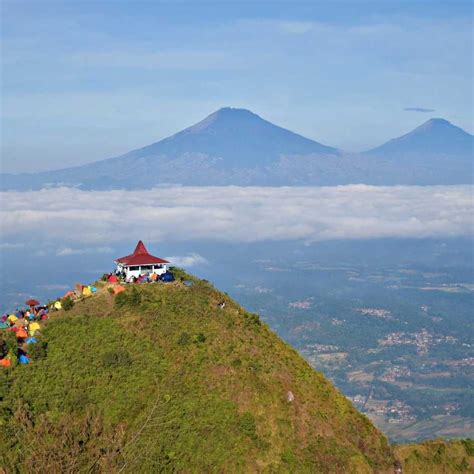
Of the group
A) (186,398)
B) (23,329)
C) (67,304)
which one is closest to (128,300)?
(67,304)

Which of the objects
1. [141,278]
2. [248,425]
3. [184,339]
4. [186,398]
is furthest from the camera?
[141,278]

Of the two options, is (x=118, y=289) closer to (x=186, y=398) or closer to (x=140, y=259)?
(x=140, y=259)

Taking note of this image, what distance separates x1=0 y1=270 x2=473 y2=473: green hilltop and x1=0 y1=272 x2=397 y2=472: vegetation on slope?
0.07 meters

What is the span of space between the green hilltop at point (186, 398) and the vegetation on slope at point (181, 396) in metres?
0.07

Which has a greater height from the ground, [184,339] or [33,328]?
[33,328]

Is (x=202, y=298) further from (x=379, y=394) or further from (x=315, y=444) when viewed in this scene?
(x=379, y=394)

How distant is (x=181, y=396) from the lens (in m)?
42.6

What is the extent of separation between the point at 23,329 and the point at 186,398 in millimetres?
12367

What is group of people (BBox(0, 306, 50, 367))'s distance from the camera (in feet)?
148

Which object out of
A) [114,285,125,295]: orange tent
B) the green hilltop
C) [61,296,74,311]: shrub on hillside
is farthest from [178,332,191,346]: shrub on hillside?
[61,296,74,311]: shrub on hillside

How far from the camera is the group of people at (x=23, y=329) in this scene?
45000 mm

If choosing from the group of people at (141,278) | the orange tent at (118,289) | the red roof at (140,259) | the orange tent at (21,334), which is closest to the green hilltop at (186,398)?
the orange tent at (118,289)

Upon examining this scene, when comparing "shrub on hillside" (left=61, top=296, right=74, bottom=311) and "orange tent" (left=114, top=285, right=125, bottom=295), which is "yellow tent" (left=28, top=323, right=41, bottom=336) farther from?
"orange tent" (left=114, top=285, right=125, bottom=295)

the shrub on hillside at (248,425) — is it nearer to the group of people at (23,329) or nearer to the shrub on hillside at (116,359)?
the shrub on hillside at (116,359)
